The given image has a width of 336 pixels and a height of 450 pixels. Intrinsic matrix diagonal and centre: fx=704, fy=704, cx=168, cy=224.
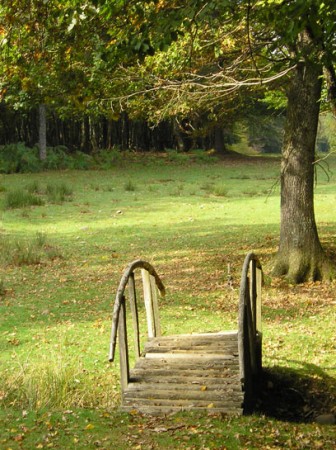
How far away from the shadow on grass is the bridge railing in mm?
223

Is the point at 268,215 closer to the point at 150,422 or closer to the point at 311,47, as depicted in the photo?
the point at 311,47

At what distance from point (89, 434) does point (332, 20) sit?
4.06 metres

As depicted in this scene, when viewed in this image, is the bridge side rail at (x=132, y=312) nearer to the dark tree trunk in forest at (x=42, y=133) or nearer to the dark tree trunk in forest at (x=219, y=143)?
the dark tree trunk in forest at (x=42, y=133)

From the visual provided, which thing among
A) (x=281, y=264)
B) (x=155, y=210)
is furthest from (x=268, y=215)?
(x=281, y=264)

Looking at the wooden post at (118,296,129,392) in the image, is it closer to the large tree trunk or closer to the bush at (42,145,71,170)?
the large tree trunk

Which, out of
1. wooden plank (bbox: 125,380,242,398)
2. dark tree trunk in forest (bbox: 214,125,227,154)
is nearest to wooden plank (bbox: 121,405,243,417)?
wooden plank (bbox: 125,380,242,398)

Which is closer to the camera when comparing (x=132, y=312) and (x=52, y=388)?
(x=132, y=312)

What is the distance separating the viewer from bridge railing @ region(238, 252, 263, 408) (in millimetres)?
6082

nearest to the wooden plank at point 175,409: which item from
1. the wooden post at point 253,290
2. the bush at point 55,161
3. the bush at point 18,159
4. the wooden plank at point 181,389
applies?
the wooden plank at point 181,389

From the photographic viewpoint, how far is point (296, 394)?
24.1 ft

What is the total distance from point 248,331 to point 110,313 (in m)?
4.45

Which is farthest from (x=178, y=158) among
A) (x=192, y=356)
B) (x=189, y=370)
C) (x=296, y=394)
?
(x=189, y=370)

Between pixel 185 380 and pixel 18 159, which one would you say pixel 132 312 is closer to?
pixel 185 380

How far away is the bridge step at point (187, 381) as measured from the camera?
605cm
